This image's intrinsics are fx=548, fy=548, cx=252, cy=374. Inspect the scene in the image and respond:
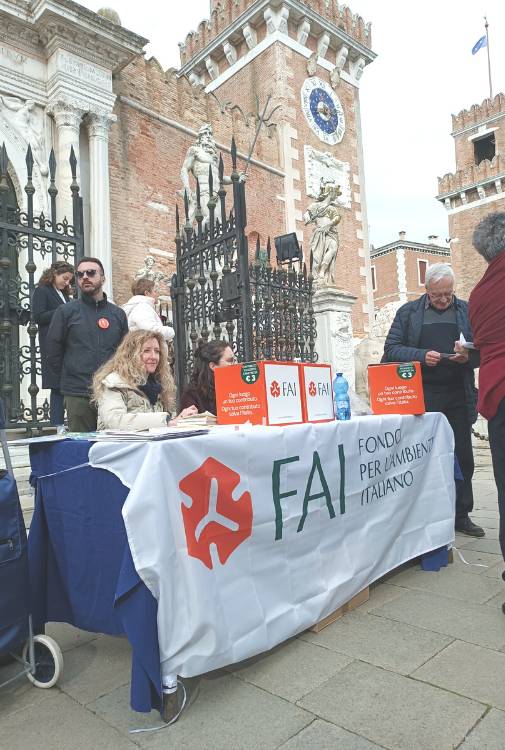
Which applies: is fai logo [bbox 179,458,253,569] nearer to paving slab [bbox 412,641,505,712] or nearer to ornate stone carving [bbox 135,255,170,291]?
paving slab [bbox 412,641,505,712]

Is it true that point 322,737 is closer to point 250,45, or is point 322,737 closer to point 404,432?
point 404,432

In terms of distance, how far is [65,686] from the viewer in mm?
2221

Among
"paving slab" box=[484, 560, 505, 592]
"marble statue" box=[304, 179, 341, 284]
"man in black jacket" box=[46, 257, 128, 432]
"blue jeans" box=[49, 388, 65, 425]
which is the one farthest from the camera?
"marble statue" box=[304, 179, 341, 284]

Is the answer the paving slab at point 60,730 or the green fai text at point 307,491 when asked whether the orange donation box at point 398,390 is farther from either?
the paving slab at point 60,730

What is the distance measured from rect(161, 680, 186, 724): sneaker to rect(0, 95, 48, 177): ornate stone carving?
9501mm

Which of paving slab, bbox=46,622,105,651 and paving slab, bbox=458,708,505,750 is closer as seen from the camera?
paving slab, bbox=458,708,505,750

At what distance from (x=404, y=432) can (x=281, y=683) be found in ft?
5.67

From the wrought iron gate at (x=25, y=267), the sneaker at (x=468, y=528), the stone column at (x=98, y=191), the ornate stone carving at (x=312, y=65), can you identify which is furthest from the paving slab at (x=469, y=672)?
the ornate stone carving at (x=312, y=65)

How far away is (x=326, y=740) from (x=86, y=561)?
113cm

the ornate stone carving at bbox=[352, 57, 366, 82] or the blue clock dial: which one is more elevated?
the ornate stone carving at bbox=[352, 57, 366, 82]

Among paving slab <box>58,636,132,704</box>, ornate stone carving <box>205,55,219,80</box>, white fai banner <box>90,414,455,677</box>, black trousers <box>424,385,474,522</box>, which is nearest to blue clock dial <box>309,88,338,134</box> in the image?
ornate stone carving <box>205,55,219,80</box>

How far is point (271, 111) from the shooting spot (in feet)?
54.5

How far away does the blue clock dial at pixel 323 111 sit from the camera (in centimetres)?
1753

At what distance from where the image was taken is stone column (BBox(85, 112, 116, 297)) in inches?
400
